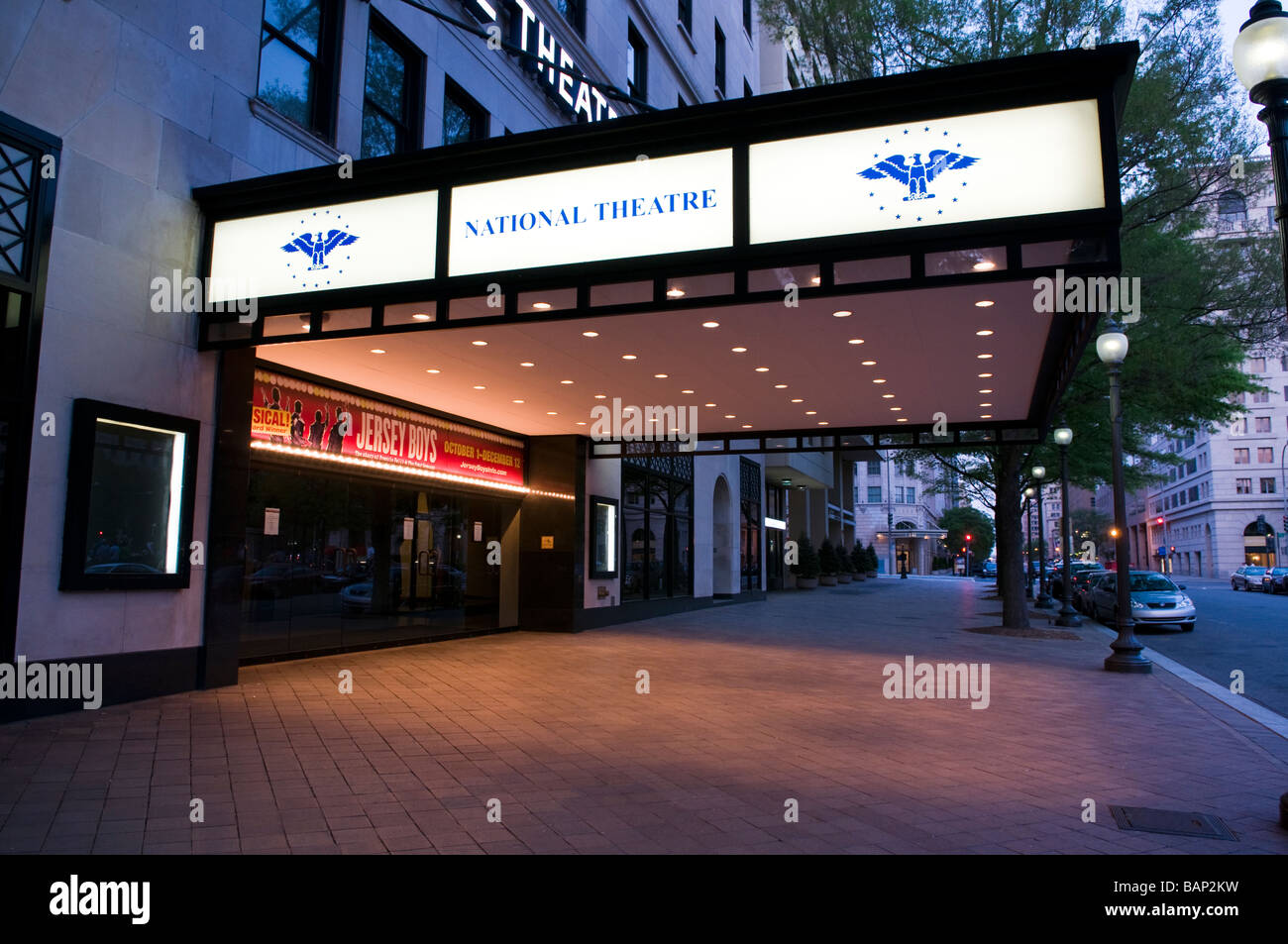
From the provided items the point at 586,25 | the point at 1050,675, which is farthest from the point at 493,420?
the point at 1050,675

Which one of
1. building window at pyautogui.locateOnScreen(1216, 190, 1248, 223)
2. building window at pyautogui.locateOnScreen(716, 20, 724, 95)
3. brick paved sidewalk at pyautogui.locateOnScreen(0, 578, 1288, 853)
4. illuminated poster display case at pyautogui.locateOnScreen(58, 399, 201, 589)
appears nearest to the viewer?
brick paved sidewalk at pyautogui.locateOnScreen(0, 578, 1288, 853)

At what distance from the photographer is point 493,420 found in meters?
16.4

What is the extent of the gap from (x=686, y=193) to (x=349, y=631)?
9337 millimetres

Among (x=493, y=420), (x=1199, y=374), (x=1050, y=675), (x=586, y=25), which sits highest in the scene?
(x=586, y=25)

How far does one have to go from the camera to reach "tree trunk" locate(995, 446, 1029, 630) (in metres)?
19.1

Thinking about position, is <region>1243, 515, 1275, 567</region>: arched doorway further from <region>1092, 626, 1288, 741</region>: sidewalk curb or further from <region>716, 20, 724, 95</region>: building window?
<region>1092, 626, 1288, 741</region>: sidewalk curb

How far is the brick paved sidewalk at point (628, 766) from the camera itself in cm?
497

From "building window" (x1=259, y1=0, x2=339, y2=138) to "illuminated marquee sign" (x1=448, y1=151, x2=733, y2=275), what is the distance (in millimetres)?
4518

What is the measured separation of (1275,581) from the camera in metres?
41.9

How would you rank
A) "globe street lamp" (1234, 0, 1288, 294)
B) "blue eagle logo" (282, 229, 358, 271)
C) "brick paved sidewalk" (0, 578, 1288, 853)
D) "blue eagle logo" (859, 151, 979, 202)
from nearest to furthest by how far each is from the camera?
"brick paved sidewalk" (0, 578, 1288, 853) < "globe street lamp" (1234, 0, 1288, 294) < "blue eagle logo" (859, 151, 979, 202) < "blue eagle logo" (282, 229, 358, 271)

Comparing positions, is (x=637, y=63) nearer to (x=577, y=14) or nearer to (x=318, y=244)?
(x=577, y=14)

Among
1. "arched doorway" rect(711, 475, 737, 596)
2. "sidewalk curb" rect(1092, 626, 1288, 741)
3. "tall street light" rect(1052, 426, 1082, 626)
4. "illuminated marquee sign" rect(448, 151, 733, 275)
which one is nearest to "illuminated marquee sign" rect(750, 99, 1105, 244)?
"illuminated marquee sign" rect(448, 151, 733, 275)
